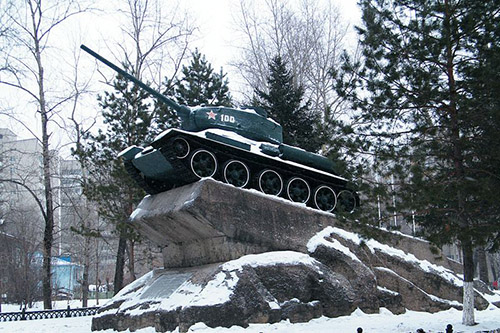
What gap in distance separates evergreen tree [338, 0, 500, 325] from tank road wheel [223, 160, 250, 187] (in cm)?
336

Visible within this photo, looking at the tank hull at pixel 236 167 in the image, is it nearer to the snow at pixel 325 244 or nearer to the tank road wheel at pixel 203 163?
the tank road wheel at pixel 203 163

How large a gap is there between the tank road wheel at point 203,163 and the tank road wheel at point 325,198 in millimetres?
3123

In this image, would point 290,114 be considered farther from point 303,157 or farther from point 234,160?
point 234,160

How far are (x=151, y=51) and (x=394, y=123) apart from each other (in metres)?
14.2

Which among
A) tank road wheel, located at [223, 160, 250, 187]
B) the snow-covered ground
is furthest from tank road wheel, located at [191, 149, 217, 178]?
the snow-covered ground

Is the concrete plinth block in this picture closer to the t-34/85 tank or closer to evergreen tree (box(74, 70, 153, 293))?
the t-34/85 tank

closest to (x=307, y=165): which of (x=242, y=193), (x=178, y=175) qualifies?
(x=242, y=193)

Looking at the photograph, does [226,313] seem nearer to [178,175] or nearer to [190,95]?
[178,175]

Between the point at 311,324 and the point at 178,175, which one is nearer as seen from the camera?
the point at 311,324

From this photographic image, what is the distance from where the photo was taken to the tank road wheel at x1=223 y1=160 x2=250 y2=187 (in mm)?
12273

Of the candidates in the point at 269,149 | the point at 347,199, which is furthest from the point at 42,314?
the point at 347,199

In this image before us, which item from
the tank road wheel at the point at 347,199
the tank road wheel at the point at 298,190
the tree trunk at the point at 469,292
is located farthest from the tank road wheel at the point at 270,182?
the tree trunk at the point at 469,292

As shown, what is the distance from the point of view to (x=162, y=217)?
39.1 ft

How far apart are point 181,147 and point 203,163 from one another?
0.65 meters
